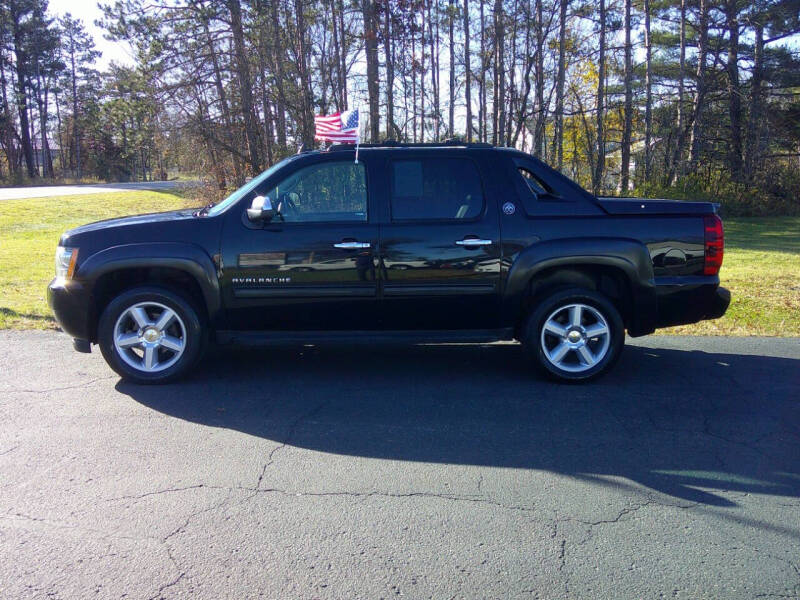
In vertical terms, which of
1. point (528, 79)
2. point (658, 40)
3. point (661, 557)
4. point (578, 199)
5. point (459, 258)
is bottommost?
point (661, 557)

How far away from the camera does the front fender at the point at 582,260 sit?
18.9 feet

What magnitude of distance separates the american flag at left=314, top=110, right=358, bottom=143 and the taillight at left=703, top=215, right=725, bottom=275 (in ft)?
13.4

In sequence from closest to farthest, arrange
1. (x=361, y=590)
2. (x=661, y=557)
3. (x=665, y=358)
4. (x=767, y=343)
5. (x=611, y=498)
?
(x=361, y=590) → (x=661, y=557) → (x=611, y=498) → (x=665, y=358) → (x=767, y=343)

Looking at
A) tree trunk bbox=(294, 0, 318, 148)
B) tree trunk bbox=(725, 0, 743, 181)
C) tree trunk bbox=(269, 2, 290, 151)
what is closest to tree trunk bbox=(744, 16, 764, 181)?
tree trunk bbox=(725, 0, 743, 181)

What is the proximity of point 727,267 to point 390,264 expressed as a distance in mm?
9502

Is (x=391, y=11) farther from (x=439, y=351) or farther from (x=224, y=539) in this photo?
(x=224, y=539)

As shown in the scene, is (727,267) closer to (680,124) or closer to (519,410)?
(519,410)

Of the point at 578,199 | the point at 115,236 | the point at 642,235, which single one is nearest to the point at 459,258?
the point at 578,199

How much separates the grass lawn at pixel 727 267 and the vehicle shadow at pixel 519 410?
2157 mm

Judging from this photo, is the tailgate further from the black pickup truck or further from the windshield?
the windshield

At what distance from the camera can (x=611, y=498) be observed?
12.5ft

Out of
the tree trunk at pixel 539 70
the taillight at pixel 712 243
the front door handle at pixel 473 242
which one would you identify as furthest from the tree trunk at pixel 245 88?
the taillight at pixel 712 243

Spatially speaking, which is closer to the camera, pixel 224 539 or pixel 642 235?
pixel 224 539

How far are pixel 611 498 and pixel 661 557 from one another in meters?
0.59
